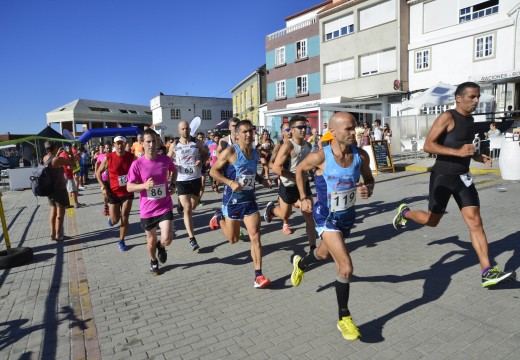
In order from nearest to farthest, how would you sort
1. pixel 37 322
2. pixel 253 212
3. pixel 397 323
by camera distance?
pixel 397 323 < pixel 37 322 < pixel 253 212

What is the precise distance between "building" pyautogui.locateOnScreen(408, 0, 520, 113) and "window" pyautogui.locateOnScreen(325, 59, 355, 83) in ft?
14.6

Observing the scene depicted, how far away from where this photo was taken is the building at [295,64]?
2934cm

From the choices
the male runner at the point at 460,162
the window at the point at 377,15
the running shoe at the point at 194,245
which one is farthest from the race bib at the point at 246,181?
the window at the point at 377,15

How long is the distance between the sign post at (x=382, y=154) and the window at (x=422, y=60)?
1066cm

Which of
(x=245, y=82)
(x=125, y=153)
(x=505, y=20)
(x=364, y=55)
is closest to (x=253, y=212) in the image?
(x=125, y=153)

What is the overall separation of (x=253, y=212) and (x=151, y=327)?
5.76ft

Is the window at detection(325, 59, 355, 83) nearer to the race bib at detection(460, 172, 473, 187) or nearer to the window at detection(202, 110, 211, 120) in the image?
the race bib at detection(460, 172, 473, 187)

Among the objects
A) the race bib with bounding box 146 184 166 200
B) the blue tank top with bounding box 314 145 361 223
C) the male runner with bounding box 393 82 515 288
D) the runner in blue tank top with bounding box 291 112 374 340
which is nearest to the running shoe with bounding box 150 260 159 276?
the race bib with bounding box 146 184 166 200

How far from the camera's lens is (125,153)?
6555 millimetres

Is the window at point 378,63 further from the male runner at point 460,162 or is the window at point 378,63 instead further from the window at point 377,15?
the male runner at point 460,162

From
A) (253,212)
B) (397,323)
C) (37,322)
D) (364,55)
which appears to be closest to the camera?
(397,323)

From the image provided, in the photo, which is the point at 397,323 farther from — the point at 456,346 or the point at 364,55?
the point at 364,55

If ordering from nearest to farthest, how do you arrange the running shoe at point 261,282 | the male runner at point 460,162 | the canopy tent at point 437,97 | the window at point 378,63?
the male runner at point 460,162 → the running shoe at point 261,282 → the canopy tent at point 437,97 → the window at point 378,63

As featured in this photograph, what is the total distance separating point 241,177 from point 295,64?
1120 inches
